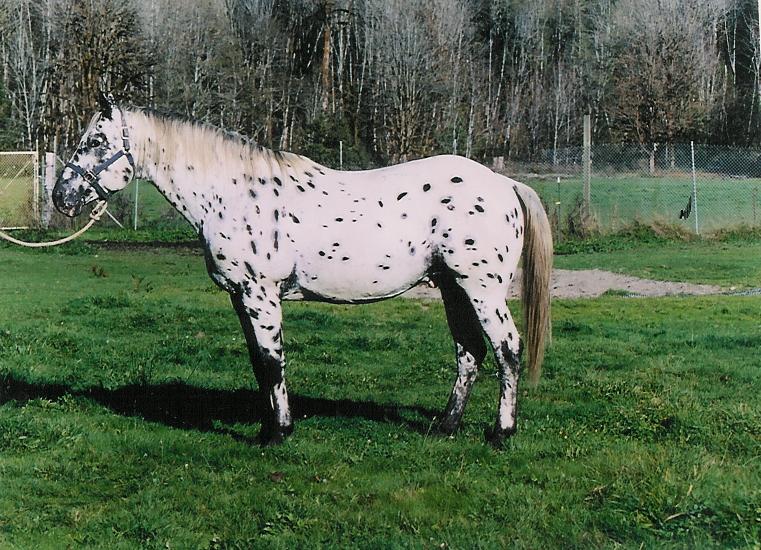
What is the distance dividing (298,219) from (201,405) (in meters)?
1.30

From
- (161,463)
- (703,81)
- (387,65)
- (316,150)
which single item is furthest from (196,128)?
(703,81)

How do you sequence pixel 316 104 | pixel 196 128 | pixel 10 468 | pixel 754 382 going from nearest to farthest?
pixel 10 468
pixel 196 128
pixel 754 382
pixel 316 104

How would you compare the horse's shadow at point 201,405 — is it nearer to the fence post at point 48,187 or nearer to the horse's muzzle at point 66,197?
the fence post at point 48,187

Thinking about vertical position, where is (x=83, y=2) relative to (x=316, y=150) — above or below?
above

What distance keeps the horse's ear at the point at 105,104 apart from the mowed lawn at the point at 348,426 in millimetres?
1261

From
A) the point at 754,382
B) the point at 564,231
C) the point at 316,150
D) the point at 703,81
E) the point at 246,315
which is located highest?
the point at 703,81

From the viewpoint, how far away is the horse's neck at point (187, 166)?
12.5ft

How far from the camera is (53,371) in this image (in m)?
4.66

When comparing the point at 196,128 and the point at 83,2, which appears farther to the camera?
the point at 83,2

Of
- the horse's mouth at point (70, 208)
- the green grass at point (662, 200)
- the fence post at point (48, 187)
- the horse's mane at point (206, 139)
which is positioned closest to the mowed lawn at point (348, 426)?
the fence post at point (48, 187)

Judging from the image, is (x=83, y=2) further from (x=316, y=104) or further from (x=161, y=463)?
(x=161, y=463)

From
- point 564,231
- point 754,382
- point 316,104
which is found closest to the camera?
point 754,382

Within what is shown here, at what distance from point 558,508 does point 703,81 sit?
268cm

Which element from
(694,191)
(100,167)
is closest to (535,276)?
(694,191)
